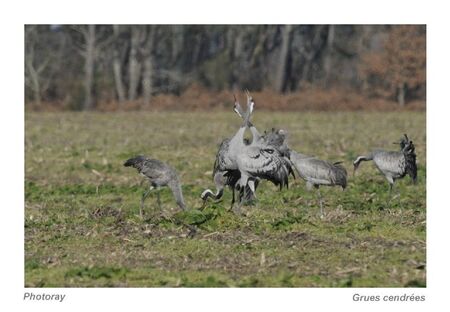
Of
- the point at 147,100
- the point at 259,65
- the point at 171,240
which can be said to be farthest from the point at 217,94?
the point at 171,240

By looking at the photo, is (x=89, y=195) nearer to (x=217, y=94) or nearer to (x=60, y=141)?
(x=60, y=141)

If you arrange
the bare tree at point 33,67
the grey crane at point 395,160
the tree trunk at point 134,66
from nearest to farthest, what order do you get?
the grey crane at point 395,160 → the bare tree at point 33,67 → the tree trunk at point 134,66

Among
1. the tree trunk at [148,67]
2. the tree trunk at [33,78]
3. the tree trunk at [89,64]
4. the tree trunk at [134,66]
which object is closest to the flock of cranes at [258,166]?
the tree trunk at [89,64]

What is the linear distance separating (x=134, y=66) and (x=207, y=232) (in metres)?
36.7

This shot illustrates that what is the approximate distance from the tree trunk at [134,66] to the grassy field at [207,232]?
85.7ft

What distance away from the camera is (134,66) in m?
47.4

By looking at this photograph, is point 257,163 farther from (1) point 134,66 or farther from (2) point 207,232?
(1) point 134,66

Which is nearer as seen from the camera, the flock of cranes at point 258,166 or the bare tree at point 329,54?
the flock of cranes at point 258,166

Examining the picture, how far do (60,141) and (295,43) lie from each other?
36664 mm

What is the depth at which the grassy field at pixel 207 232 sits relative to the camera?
9453 millimetres

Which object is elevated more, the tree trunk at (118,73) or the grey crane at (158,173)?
the tree trunk at (118,73)

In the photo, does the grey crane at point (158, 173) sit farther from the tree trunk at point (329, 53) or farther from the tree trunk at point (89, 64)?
the tree trunk at point (329, 53)

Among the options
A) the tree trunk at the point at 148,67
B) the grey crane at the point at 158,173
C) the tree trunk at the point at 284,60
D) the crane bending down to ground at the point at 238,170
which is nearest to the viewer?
the crane bending down to ground at the point at 238,170

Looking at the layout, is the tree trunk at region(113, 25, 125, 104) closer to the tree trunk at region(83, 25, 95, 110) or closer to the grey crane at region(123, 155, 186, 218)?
the tree trunk at region(83, 25, 95, 110)
